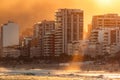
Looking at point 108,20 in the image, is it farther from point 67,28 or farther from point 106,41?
point 106,41

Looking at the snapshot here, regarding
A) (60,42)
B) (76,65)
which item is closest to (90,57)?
(76,65)

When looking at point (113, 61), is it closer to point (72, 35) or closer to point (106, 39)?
point (106, 39)

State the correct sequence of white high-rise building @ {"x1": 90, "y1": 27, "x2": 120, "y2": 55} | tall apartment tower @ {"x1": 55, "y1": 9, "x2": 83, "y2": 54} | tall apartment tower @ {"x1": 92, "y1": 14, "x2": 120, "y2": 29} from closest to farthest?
white high-rise building @ {"x1": 90, "y1": 27, "x2": 120, "y2": 55} < tall apartment tower @ {"x1": 55, "y1": 9, "x2": 83, "y2": 54} < tall apartment tower @ {"x1": 92, "y1": 14, "x2": 120, "y2": 29}

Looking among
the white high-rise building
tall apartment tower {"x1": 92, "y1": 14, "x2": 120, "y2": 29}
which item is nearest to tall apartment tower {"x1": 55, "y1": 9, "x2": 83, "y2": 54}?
tall apartment tower {"x1": 92, "y1": 14, "x2": 120, "y2": 29}

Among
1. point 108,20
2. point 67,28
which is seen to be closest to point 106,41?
point 67,28

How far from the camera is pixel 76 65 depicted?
14450 cm

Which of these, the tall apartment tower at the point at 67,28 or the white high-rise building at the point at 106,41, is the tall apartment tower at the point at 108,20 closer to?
the tall apartment tower at the point at 67,28

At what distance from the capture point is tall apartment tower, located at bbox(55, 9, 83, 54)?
17625 cm

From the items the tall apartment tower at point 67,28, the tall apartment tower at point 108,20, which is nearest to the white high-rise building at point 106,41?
the tall apartment tower at point 67,28

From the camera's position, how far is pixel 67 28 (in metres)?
178

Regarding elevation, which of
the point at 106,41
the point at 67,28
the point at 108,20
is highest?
the point at 108,20

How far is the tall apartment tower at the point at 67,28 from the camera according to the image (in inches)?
6939

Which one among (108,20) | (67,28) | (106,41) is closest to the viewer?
(106,41)

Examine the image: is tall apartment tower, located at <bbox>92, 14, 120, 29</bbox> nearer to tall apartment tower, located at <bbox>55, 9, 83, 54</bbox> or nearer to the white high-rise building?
tall apartment tower, located at <bbox>55, 9, 83, 54</bbox>
